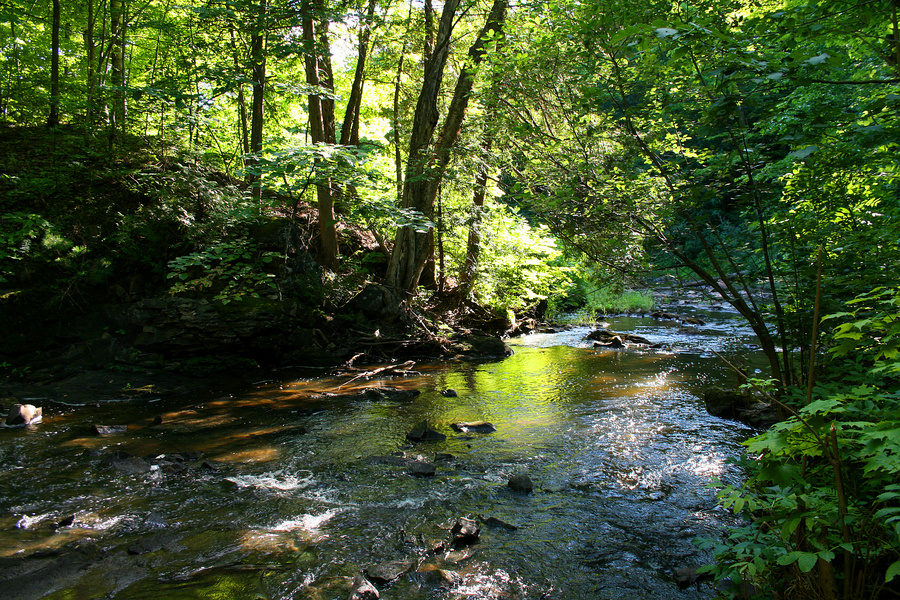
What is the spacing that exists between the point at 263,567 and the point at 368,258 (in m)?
10.9

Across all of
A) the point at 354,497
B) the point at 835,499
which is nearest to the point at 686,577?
the point at 835,499

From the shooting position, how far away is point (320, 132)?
1179 cm

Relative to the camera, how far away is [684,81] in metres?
4.96

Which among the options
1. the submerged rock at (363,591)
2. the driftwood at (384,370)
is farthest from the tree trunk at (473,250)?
the submerged rock at (363,591)

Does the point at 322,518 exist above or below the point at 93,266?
below

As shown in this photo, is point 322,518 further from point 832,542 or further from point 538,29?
point 538,29

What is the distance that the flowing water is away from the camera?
3477 mm

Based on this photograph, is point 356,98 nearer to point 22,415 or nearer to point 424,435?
point 22,415

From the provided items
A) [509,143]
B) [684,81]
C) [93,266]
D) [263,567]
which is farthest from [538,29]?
[93,266]

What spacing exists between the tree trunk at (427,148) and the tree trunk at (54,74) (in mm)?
8098

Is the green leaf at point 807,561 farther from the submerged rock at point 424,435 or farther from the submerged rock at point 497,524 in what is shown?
the submerged rock at point 424,435

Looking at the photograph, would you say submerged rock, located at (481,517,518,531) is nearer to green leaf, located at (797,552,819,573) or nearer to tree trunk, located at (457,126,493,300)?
green leaf, located at (797,552,819,573)

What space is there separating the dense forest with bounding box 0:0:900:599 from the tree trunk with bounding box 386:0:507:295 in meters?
0.06

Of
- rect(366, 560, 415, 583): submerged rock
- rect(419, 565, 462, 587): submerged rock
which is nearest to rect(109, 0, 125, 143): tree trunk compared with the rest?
rect(366, 560, 415, 583): submerged rock
